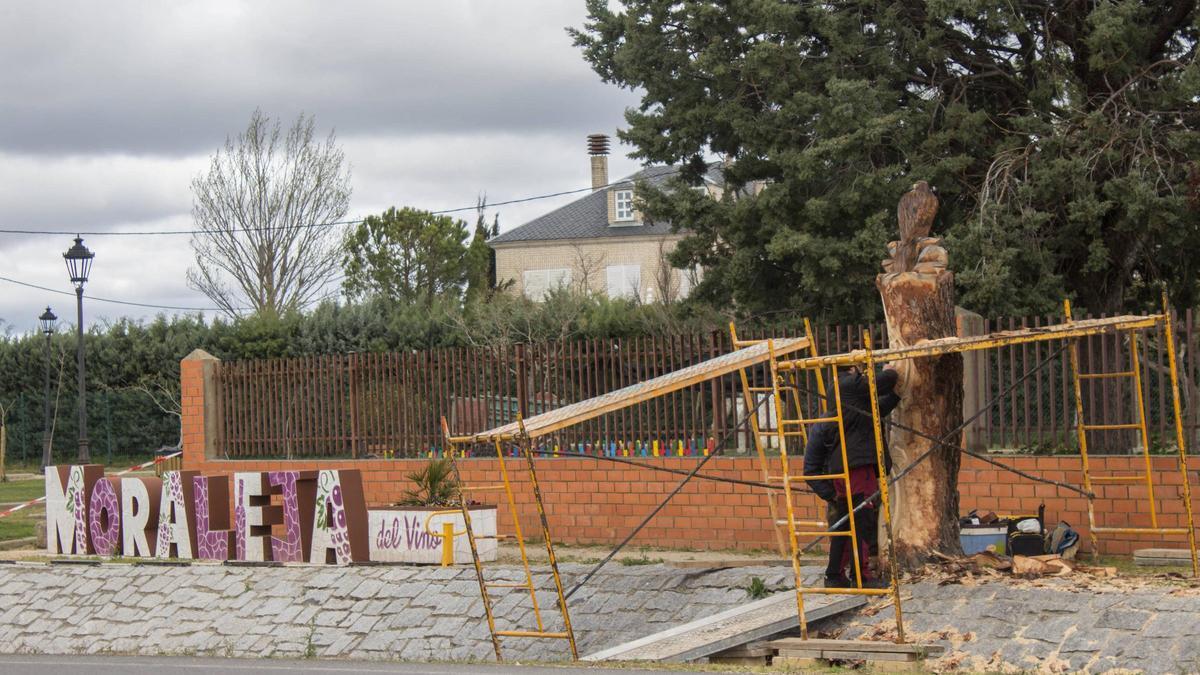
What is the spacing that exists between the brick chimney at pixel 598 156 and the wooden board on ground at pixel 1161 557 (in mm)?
46803

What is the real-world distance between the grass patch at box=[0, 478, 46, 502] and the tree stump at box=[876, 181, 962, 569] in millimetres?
18773

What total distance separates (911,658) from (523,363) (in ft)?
30.6

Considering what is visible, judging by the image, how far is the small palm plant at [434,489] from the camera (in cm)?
1730

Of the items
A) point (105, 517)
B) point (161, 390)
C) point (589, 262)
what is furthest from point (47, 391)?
point (589, 262)

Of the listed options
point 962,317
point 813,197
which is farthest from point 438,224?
point 962,317

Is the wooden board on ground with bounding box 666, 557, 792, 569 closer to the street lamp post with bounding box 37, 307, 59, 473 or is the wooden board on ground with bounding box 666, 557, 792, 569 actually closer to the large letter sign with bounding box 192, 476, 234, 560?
the large letter sign with bounding box 192, 476, 234, 560

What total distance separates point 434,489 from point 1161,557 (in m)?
8.20

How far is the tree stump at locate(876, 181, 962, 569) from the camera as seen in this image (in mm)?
12602

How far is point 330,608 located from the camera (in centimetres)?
1402

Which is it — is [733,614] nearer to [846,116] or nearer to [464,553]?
[464,553]

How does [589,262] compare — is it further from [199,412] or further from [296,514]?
[296,514]

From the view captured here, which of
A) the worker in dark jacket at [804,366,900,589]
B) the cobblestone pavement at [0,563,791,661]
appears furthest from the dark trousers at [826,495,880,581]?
the cobblestone pavement at [0,563,791,661]

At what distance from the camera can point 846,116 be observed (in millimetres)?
21609

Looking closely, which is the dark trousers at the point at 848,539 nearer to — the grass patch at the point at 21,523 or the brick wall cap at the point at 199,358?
the brick wall cap at the point at 199,358
